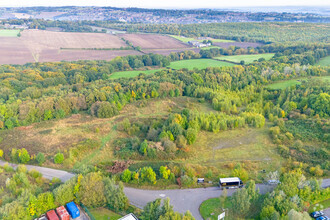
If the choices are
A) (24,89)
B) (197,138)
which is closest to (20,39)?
(24,89)

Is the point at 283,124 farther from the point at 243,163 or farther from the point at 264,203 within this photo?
the point at 264,203

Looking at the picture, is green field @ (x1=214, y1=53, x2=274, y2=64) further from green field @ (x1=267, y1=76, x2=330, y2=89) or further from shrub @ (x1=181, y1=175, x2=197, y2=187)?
shrub @ (x1=181, y1=175, x2=197, y2=187)

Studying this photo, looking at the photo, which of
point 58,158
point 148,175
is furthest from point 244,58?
point 58,158

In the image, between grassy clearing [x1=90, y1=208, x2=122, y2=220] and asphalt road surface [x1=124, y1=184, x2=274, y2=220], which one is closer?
grassy clearing [x1=90, y1=208, x2=122, y2=220]

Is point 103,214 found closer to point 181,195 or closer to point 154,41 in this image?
point 181,195

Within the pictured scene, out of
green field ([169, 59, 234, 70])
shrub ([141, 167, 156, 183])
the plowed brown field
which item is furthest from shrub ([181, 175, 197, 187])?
the plowed brown field

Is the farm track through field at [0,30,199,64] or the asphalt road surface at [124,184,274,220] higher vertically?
the farm track through field at [0,30,199,64]
